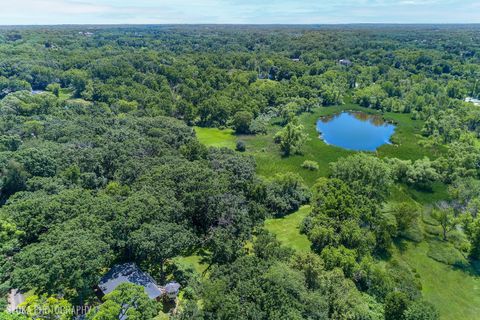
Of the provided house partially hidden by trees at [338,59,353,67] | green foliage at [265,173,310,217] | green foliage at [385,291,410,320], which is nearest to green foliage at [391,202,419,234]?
green foliage at [265,173,310,217]

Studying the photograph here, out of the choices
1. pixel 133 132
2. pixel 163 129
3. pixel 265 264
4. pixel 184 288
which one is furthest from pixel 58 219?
pixel 163 129

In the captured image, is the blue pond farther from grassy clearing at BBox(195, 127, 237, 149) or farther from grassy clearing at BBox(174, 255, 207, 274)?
grassy clearing at BBox(174, 255, 207, 274)

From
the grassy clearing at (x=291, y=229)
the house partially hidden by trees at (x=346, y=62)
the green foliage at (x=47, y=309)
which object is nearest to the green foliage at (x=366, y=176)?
the grassy clearing at (x=291, y=229)

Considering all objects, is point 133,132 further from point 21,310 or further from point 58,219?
point 21,310

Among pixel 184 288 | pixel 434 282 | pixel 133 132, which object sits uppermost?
pixel 133 132

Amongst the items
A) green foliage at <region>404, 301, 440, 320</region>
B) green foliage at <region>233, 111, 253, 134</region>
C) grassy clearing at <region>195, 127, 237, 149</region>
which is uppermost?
green foliage at <region>233, 111, 253, 134</region>

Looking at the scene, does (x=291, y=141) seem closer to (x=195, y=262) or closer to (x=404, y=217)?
(x=404, y=217)

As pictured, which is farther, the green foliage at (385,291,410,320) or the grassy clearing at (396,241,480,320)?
the grassy clearing at (396,241,480,320)
